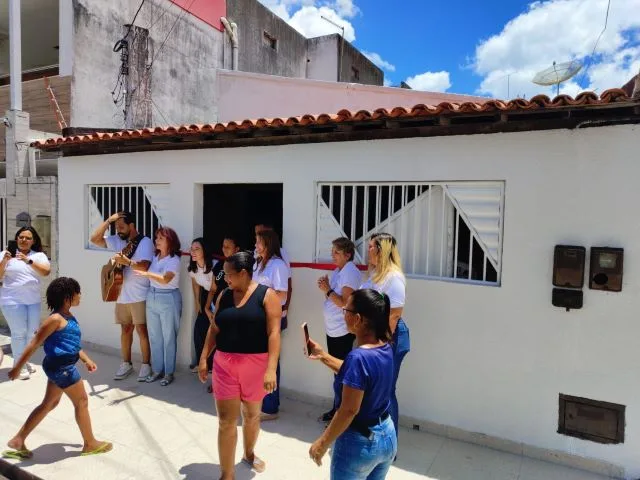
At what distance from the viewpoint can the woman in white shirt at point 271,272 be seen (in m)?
4.44

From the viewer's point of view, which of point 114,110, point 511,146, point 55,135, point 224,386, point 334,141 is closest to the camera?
point 224,386

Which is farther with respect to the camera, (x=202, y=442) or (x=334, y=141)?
(x=334, y=141)

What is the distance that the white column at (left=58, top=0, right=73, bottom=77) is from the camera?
845cm

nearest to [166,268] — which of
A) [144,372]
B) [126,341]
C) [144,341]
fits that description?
[144,341]

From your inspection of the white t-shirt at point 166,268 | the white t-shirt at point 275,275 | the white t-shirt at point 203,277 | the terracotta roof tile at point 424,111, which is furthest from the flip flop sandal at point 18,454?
the terracotta roof tile at point 424,111

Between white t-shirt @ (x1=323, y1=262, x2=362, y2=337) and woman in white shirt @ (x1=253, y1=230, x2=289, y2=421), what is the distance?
0.49 m

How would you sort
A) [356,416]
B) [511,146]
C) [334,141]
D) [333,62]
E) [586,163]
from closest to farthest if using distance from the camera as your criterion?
[356,416], [586,163], [511,146], [334,141], [333,62]

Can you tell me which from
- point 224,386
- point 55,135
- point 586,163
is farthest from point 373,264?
point 55,135

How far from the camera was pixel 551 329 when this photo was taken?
12.3 ft

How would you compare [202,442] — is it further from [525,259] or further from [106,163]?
[106,163]

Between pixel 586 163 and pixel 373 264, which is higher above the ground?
pixel 586 163

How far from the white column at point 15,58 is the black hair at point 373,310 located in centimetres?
771

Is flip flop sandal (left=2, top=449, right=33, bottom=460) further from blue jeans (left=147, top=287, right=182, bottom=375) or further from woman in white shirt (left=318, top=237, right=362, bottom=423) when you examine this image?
woman in white shirt (left=318, top=237, right=362, bottom=423)

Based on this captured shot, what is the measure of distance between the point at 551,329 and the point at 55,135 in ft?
28.5
